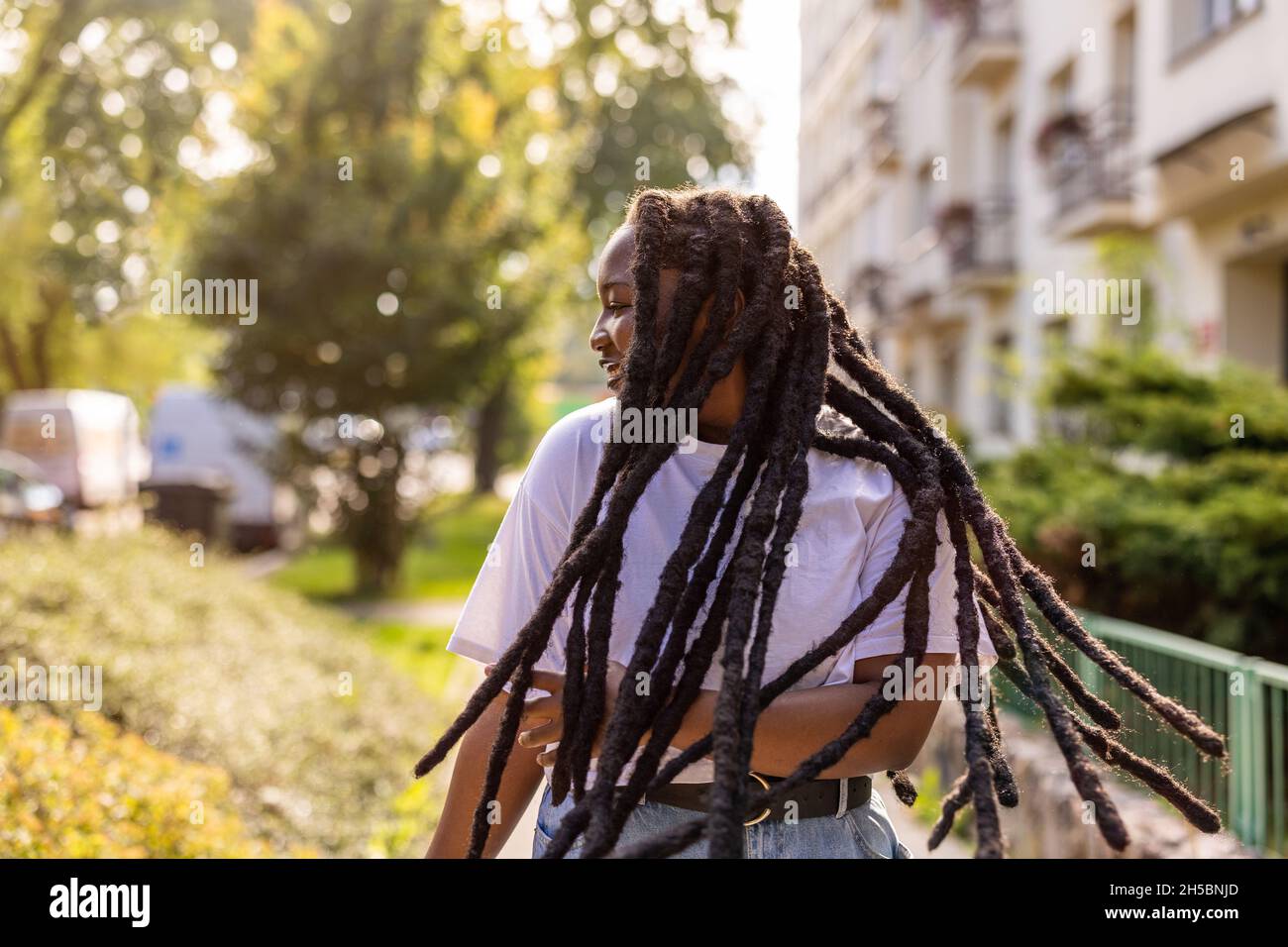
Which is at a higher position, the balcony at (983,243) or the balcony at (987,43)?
the balcony at (987,43)

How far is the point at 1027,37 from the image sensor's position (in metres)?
18.5

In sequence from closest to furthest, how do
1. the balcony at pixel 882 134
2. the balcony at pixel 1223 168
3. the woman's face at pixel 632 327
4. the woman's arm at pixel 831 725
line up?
the woman's arm at pixel 831 725
the woman's face at pixel 632 327
the balcony at pixel 1223 168
the balcony at pixel 882 134

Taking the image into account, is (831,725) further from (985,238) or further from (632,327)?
(985,238)

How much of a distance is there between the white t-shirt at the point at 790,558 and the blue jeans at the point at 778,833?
0.23ft

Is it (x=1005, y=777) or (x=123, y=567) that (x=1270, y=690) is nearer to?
(x=1005, y=777)

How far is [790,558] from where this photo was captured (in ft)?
6.75

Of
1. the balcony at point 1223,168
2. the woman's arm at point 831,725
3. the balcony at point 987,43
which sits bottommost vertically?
the woman's arm at point 831,725

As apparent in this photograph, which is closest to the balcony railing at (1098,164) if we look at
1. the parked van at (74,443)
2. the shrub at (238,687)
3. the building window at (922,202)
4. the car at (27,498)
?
the shrub at (238,687)

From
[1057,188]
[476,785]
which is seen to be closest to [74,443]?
[1057,188]

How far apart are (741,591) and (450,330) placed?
13.3 m

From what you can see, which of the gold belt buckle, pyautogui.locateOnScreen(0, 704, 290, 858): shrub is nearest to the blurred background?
pyautogui.locateOnScreen(0, 704, 290, 858): shrub

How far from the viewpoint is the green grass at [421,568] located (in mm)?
16438

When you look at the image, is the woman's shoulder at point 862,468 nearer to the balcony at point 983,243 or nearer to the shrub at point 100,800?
the shrub at point 100,800
